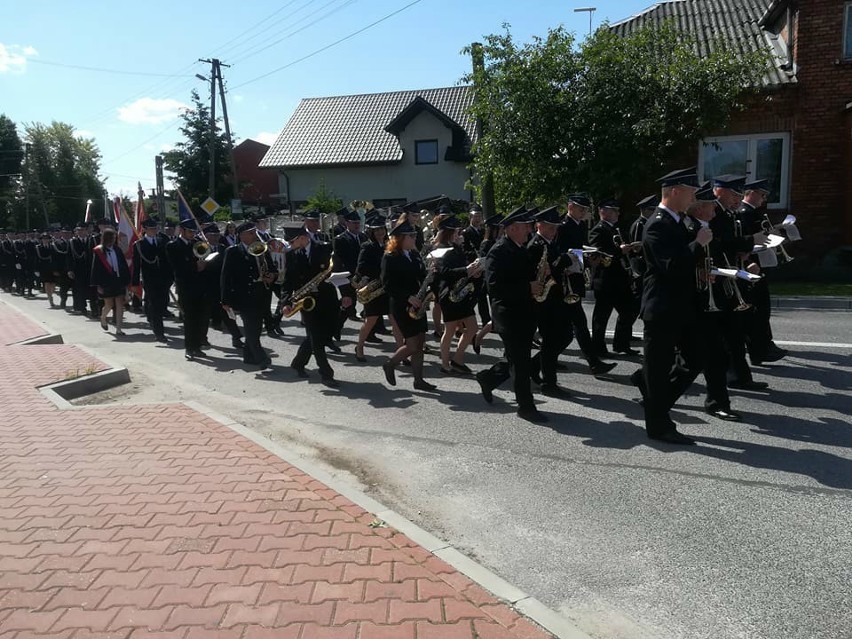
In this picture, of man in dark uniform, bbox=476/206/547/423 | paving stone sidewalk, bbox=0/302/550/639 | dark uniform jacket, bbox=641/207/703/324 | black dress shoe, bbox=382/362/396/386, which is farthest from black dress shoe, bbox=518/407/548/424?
paving stone sidewalk, bbox=0/302/550/639

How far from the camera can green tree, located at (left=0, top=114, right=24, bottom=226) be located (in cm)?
6022

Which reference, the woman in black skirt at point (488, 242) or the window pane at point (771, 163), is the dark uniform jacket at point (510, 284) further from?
the window pane at point (771, 163)

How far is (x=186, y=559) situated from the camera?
386cm

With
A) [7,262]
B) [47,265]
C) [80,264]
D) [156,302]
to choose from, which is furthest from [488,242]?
[7,262]

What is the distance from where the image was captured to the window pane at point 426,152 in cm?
3731

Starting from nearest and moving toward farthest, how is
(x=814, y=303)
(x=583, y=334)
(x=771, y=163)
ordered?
(x=583, y=334)
(x=814, y=303)
(x=771, y=163)

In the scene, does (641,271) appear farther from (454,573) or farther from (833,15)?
(833,15)

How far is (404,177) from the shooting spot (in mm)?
37969

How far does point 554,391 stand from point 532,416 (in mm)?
953

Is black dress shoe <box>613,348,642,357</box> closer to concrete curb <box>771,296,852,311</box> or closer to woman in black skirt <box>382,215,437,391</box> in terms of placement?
woman in black skirt <box>382,215,437,391</box>

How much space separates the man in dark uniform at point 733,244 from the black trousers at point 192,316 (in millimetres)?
7312

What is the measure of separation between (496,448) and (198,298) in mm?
6346

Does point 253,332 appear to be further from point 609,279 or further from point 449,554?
point 449,554

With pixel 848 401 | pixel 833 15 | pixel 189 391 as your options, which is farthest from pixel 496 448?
pixel 833 15
